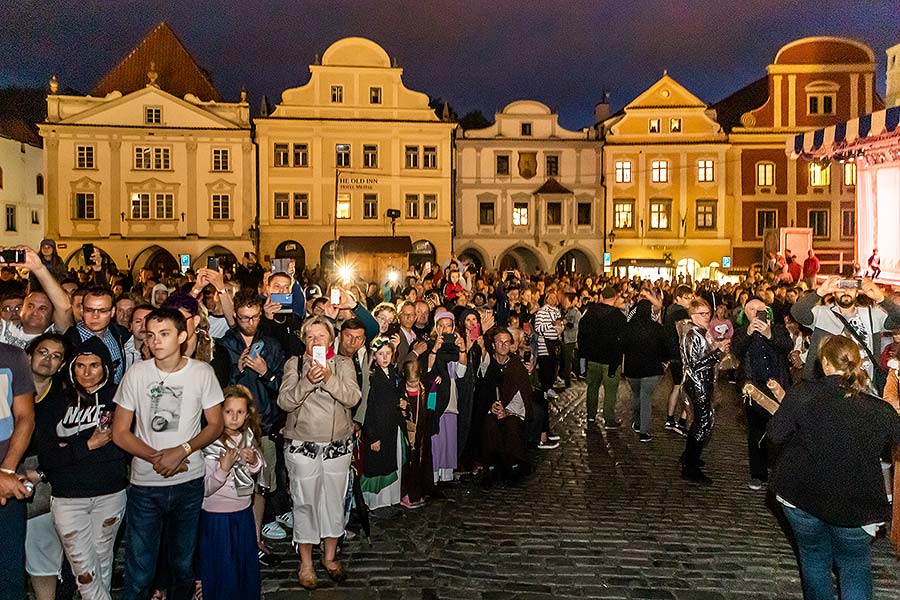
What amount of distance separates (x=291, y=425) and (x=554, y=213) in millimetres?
35427

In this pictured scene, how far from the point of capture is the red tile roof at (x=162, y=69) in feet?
130

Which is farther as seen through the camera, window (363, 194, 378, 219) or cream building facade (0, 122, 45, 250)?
cream building facade (0, 122, 45, 250)

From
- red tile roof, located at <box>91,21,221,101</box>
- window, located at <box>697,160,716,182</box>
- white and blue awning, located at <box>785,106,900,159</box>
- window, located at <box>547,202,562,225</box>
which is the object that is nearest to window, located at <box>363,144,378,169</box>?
window, located at <box>547,202,562,225</box>

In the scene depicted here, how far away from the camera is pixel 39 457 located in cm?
455

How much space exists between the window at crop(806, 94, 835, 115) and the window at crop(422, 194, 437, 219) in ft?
63.3

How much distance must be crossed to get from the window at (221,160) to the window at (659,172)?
21.5 metres

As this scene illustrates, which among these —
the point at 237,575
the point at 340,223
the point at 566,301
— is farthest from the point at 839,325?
the point at 340,223

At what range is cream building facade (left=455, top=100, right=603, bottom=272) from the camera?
1555 inches

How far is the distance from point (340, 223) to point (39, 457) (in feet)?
111

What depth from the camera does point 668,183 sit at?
3912 centimetres

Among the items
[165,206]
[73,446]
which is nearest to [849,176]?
[165,206]

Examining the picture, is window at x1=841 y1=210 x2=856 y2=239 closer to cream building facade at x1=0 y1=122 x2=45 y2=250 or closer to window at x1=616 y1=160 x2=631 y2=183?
window at x1=616 y1=160 x2=631 y2=183

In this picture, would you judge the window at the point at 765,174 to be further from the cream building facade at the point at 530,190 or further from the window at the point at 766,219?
the cream building facade at the point at 530,190

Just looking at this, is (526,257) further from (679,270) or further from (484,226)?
(679,270)
